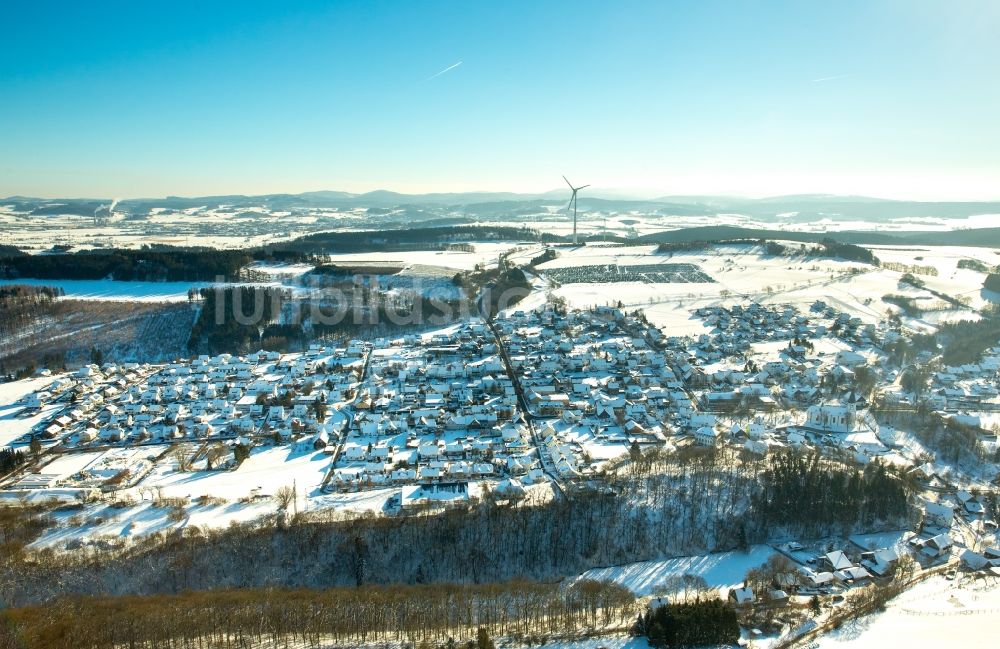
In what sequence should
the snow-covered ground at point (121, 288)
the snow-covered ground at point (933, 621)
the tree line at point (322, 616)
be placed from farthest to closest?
the snow-covered ground at point (121, 288) → the snow-covered ground at point (933, 621) → the tree line at point (322, 616)

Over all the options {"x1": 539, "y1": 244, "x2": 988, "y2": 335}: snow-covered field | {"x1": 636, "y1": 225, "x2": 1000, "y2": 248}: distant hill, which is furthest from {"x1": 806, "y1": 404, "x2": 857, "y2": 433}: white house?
{"x1": 636, "y1": 225, "x2": 1000, "y2": 248}: distant hill

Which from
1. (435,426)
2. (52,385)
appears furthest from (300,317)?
(435,426)

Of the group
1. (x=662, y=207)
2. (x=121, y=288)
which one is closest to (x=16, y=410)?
(x=121, y=288)

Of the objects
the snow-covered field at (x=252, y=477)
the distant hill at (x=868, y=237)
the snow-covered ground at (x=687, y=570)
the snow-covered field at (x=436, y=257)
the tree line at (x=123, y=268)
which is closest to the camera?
the snow-covered ground at (x=687, y=570)

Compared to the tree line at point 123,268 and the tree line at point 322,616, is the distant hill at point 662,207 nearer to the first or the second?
the tree line at point 123,268

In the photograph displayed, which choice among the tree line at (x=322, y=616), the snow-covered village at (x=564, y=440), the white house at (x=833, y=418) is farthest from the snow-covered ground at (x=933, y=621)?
the white house at (x=833, y=418)

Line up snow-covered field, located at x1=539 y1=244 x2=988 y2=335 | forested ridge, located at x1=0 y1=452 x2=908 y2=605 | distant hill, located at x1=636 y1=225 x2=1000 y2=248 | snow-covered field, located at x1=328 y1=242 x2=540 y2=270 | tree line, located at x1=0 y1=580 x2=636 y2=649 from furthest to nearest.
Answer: distant hill, located at x1=636 y1=225 x2=1000 y2=248, snow-covered field, located at x1=328 y1=242 x2=540 y2=270, snow-covered field, located at x1=539 y1=244 x2=988 y2=335, forested ridge, located at x1=0 y1=452 x2=908 y2=605, tree line, located at x1=0 y1=580 x2=636 y2=649

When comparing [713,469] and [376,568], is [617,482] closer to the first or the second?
[713,469]

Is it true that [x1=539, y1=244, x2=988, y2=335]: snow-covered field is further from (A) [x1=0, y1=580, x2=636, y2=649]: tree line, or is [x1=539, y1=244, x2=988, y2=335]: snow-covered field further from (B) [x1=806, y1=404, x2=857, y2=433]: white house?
(A) [x1=0, y1=580, x2=636, y2=649]: tree line
